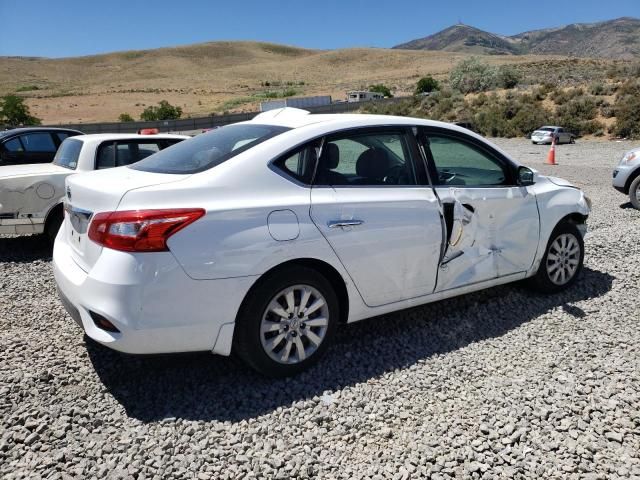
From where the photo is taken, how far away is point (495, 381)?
3.54 meters

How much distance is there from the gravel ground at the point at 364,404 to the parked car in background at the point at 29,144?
458 centimetres

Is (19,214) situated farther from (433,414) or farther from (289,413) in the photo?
(433,414)

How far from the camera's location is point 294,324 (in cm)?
341

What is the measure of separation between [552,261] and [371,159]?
214cm

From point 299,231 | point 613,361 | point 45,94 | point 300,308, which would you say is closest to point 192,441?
point 300,308

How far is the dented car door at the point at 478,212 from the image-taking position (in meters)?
4.05

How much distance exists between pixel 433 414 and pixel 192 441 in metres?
1.37

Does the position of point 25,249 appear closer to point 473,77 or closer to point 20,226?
point 20,226

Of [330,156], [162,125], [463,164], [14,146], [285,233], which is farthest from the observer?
[162,125]

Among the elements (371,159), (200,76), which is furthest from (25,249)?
(200,76)

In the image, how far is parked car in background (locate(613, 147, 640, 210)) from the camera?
9.45m

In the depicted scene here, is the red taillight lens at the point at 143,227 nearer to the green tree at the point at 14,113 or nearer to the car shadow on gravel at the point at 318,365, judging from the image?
the car shadow on gravel at the point at 318,365

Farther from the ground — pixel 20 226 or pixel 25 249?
pixel 20 226

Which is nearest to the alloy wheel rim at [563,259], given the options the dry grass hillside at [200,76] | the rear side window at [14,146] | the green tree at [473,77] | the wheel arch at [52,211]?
the wheel arch at [52,211]
